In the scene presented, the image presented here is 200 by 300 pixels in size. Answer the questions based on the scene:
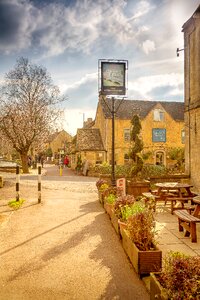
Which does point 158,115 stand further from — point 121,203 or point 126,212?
point 126,212

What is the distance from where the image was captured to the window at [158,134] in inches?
1518

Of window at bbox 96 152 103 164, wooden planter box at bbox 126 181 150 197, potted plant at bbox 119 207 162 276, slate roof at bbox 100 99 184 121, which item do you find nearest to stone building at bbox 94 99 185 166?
slate roof at bbox 100 99 184 121

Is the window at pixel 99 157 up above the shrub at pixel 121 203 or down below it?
above

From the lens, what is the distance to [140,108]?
40156 millimetres

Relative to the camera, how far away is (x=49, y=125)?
33.3 meters

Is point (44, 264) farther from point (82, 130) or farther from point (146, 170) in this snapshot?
point (82, 130)

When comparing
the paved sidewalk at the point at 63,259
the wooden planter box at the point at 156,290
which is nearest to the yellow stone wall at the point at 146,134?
the paved sidewalk at the point at 63,259

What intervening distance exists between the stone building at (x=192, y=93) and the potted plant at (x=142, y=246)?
30.3 ft

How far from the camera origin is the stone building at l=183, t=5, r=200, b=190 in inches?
570

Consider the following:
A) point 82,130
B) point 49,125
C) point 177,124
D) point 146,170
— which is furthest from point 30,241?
point 177,124

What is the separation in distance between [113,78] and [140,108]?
27.2 m

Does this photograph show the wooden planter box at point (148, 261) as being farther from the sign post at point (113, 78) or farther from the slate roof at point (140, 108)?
the slate roof at point (140, 108)

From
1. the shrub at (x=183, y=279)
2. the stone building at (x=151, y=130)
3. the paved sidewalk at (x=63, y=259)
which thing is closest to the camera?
the shrub at (x=183, y=279)

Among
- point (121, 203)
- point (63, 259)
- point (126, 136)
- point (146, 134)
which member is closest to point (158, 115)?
point (146, 134)
